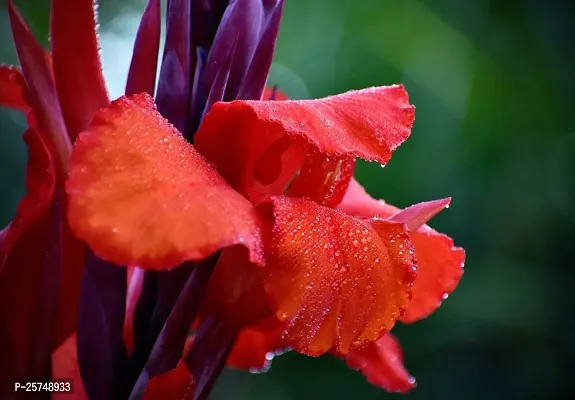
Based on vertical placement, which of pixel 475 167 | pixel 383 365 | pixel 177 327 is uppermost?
pixel 177 327

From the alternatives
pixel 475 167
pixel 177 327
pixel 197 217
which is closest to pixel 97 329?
pixel 177 327

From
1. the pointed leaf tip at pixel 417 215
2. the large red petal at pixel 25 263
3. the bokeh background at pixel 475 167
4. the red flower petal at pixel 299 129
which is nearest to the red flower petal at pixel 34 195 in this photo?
the large red petal at pixel 25 263

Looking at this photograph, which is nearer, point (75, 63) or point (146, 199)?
point (146, 199)

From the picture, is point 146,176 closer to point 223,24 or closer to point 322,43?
point 223,24

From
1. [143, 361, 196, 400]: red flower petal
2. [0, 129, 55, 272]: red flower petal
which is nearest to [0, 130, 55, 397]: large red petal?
[0, 129, 55, 272]: red flower petal

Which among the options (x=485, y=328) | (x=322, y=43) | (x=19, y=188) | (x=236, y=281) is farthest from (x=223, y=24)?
(x=485, y=328)

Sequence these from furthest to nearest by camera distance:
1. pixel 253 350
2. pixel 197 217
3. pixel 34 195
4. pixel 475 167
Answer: pixel 475 167 < pixel 253 350 < pixel 34 195 < pixel 197 217

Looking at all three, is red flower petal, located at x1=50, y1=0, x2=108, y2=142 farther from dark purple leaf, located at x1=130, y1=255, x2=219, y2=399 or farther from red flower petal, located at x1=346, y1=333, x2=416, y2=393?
red flower petal, located at x1=346, y1=333, x2=416, y2=393

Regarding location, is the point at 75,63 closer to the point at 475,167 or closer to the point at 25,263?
the point at 25,263
